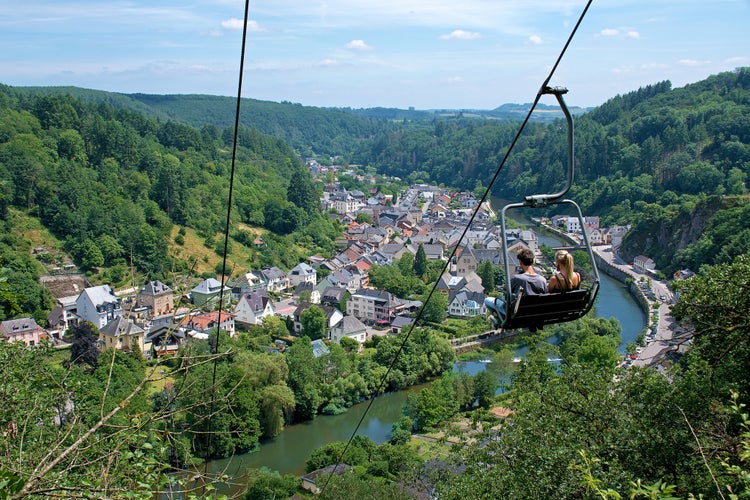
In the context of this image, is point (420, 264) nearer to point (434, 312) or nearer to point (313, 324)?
point (434, 312)

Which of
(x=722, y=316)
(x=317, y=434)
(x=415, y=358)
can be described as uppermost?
(x=722, y=316)

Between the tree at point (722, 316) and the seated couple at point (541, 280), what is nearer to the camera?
the seated couple at point (541, 280)

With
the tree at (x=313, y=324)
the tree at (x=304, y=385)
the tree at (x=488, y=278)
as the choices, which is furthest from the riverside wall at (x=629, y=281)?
the tree at (x=304, y=385)

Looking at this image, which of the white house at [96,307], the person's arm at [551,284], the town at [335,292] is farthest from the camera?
the white house at [96,307]

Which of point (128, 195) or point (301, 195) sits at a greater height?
point (301, 195)

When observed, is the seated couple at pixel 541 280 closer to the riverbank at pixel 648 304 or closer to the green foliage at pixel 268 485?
the green foliage at pixel 268 485

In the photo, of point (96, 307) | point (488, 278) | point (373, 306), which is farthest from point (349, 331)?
point (488, 278)

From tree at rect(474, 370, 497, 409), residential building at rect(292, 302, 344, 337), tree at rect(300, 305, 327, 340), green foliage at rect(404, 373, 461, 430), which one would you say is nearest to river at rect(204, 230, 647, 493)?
green foliage at rect(404, 373, 461, 430)
